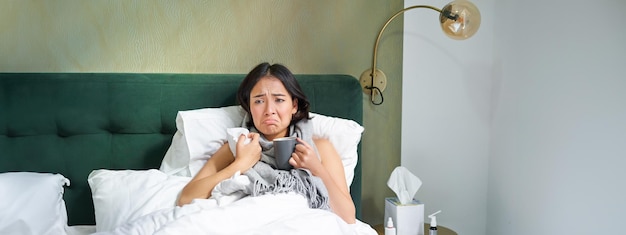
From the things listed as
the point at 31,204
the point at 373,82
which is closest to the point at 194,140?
the point at 31,204

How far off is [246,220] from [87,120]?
0.89m

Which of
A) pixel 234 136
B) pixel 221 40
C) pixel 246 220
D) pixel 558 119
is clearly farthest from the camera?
pixel 221 40

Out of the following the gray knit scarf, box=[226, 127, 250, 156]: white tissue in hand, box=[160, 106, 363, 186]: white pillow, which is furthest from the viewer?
box=[160, 106, 363, 186]: white pillow

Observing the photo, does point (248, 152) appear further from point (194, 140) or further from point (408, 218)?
point (408, 218)

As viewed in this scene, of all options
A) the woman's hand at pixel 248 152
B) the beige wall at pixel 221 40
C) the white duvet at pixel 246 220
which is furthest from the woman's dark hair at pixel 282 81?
the white duvet at pixel 246 220

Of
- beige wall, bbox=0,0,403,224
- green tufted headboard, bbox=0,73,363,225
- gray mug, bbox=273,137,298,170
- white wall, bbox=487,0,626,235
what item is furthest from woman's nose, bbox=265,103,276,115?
white wall, bbox=487,0,626,235

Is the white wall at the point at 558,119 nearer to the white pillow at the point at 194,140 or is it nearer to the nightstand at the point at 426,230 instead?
the nightstand at the point at 426,230

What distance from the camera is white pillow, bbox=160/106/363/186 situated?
1891 mm

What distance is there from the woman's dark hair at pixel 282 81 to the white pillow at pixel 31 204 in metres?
0.69

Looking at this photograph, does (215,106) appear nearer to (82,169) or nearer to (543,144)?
(82,169)

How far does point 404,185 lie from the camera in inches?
83.7

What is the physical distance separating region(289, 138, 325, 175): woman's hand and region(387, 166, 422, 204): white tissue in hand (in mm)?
508

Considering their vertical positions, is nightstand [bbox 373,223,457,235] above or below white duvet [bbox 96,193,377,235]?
below

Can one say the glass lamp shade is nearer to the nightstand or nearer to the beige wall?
the beige wall
